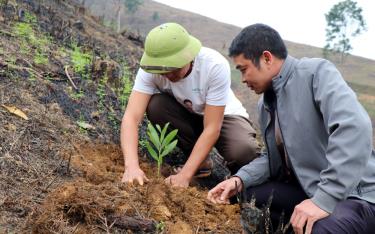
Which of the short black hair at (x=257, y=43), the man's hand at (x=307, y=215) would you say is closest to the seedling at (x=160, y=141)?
the short black hair at (x=257, y=43)

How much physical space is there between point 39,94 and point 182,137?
1179 mm

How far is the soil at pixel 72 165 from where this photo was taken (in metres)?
2.12

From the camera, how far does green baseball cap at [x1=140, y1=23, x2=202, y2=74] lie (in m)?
2.75

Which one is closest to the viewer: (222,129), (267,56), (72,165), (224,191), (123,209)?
(123,209)

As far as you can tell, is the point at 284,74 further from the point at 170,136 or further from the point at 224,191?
the point at 170,136

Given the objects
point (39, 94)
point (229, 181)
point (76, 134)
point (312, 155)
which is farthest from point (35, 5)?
point (312, 155)

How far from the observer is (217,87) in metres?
3.03

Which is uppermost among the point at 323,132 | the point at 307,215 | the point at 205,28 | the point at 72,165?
the point at 323,132

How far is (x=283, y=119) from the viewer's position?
7.80 feet

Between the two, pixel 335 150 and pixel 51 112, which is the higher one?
pixel 335 150

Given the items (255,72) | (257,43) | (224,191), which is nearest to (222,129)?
(224,191)

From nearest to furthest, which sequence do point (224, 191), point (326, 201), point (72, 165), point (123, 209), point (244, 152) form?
1. point (326, 201)
2. point (123, 209)
3. point (224, 191)
4. point (72, 165)
5. point (244, 152)

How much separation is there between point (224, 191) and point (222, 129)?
2.86 ft

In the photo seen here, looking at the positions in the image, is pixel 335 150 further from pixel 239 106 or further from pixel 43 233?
pixel 239 106
